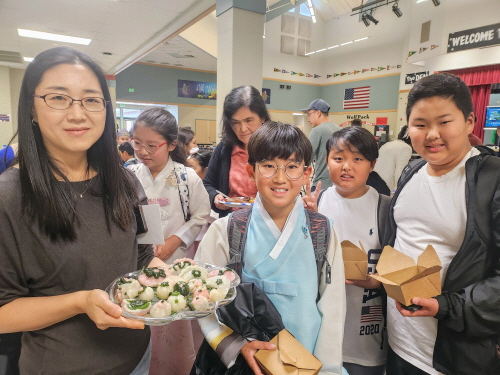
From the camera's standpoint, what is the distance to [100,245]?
1.01 meters

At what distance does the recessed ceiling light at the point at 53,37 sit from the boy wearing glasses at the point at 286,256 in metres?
8.16

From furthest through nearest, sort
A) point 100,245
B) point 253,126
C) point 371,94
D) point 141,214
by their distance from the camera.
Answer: point 371,94, point 253,126, point 141,214, point 100,245

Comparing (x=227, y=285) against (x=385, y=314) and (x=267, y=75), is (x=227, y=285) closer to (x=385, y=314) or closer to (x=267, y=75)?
(x=385, y=314)

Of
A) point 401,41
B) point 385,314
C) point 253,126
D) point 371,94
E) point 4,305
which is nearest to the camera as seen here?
point 4,305

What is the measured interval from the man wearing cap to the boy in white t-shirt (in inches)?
88.7

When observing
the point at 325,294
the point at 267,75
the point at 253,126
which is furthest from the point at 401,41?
the point at 325,294

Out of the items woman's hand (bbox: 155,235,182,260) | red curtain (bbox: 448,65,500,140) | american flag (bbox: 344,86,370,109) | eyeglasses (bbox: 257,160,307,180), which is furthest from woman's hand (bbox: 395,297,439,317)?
american flag (bbox: 344,86,370,109)

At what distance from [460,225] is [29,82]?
5.12ft

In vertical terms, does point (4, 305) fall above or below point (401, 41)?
below

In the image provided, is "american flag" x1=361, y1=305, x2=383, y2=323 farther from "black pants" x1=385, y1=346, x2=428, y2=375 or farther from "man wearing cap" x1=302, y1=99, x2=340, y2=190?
"man wearing cap" x1=302, y1=99, x2=340, y2=190

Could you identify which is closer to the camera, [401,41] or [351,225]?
[351,225]

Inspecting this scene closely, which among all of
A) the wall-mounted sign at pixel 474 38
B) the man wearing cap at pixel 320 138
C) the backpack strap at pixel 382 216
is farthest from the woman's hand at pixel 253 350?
the wall-mounted sign at pixel 474 38

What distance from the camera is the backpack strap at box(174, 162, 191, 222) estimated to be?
2002 millimetres

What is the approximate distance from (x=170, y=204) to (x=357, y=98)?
1349cm
